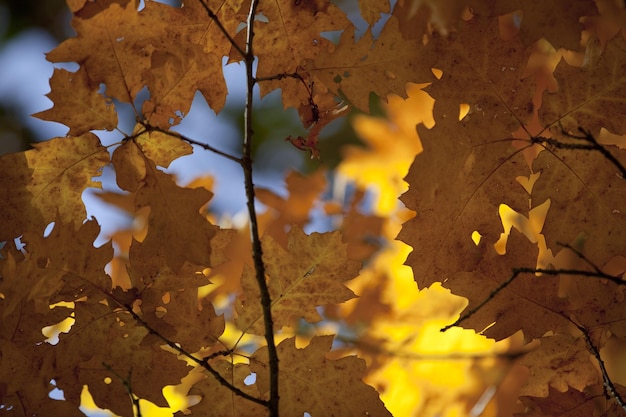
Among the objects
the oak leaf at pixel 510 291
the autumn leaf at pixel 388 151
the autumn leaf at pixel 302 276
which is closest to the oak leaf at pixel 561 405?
the oak leaf at pixel 510 291

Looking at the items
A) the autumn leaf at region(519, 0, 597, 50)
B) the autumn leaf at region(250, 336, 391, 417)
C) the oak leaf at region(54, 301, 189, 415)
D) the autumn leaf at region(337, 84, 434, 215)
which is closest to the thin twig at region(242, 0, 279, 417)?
the autumn leaf at region(250, 336, 391, 417)

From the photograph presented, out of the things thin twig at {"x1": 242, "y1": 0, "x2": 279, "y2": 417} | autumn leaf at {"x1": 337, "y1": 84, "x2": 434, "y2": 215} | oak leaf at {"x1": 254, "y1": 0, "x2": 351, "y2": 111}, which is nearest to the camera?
thin twig at {"x1": 242, "y1": 0, "x2": 279, "y2": 417}

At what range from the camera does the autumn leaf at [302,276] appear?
3.80 feet

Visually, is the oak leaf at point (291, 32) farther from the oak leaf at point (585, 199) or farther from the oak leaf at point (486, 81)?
the oak leaf at point (585, 199)

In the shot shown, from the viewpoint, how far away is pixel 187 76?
3.91 ft

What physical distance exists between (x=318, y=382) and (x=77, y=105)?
676mm

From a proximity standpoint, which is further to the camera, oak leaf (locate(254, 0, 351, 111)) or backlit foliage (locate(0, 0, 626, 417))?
oak leaf (locate(254, 0, 351, 111))

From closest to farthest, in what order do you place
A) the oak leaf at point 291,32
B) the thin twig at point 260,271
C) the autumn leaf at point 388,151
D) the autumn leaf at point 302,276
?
1. the thin twig at point 260,271
2. the autumn leaf at point 302,276
3. the oak leaf at point 291,32
4. the autumn leaf at point 388,151

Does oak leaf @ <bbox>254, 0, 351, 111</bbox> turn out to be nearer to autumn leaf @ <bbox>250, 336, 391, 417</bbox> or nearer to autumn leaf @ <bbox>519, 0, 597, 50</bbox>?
autumn leaf @ <bbox>519, 0, 597, 50</bbox>

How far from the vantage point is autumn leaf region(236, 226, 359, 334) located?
1.16 metres

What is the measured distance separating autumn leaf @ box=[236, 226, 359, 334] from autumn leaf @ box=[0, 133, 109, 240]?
0.37 m

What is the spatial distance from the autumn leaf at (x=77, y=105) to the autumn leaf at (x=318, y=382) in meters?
0.53

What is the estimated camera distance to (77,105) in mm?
1148

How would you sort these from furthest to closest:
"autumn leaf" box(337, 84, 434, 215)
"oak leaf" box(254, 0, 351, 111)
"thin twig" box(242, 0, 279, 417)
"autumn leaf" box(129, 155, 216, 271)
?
"autumn leaf" box(337, 84, 434, 215) → "oak leaf" box(254, 0, 351, 111) → "autumn leaf" box(129, 155, 216, 271) → "thin twig" box(242, 0, 279, 417)
